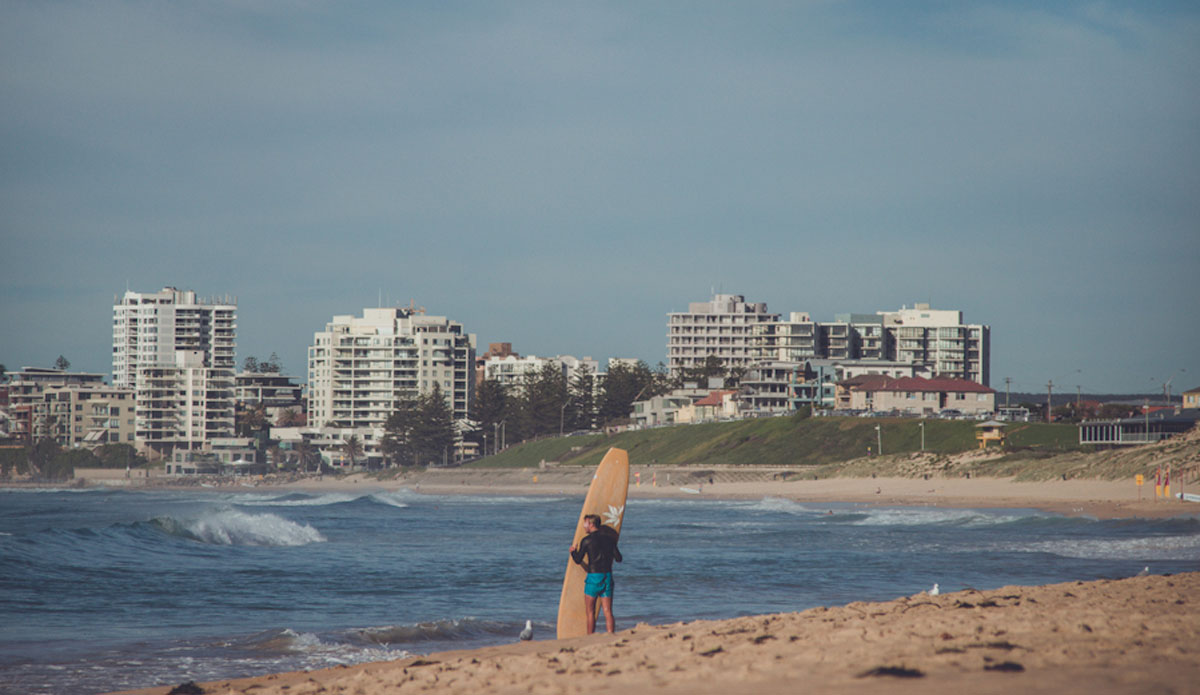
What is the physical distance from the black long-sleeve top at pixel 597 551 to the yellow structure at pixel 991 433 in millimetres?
68091

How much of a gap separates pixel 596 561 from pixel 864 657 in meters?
5.20

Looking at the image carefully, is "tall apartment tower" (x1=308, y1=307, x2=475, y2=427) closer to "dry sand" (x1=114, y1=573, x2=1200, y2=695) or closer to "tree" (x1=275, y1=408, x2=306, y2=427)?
"tree" (x1=275, y1=408, x2=306, y2=427)

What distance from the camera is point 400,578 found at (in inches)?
870

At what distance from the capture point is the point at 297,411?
186500mm

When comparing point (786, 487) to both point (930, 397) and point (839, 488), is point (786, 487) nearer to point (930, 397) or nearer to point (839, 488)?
point (839, 488)

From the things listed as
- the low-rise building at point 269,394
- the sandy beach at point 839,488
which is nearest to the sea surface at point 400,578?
the sandy beach at point 839,488

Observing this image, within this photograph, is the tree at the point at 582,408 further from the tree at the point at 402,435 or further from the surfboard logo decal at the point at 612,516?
the surfboard logo decal at the point at 612,516

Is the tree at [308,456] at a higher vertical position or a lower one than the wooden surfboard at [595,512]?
lower

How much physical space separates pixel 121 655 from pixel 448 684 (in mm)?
6482

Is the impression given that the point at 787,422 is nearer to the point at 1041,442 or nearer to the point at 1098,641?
the point at 1041,442

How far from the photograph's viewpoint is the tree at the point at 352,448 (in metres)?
155

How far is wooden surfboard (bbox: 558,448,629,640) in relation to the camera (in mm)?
12742

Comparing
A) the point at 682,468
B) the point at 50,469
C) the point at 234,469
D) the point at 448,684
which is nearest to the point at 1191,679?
the point at 448,684

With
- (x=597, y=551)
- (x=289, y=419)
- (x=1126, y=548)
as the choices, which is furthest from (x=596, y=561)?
(x=289, y=419)
